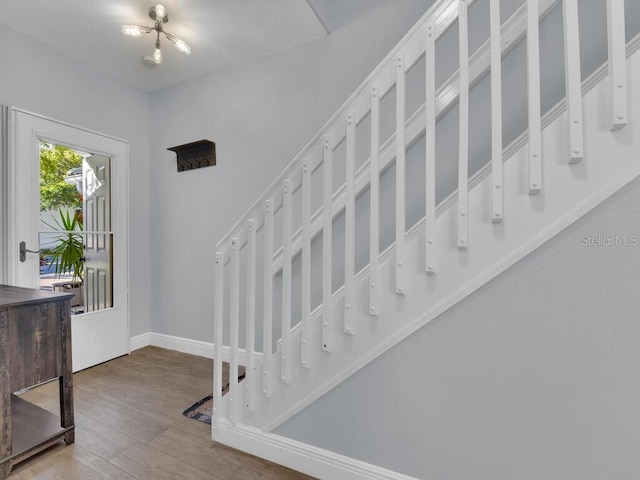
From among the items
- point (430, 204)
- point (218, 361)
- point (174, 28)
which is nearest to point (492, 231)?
point (430, 204)

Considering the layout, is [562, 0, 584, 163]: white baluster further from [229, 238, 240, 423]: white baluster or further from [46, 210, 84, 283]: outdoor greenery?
[46, 210, 84, 283]: outdoor greenery

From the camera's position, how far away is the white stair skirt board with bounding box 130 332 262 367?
269cm

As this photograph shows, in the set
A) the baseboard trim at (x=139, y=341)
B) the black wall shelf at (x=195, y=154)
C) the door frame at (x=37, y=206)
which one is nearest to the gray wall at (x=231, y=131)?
the black wall shelf at (x=195, y=154)

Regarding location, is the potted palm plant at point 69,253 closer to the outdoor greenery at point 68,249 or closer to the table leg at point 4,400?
the outdoor greenery at point 68,249

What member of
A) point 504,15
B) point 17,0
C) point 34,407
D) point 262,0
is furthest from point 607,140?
point 17,0

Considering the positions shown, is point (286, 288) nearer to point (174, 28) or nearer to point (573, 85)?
Result: point (573, 85)

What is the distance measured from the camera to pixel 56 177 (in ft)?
7.76

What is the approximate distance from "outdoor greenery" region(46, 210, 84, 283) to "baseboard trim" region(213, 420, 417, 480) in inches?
74.5

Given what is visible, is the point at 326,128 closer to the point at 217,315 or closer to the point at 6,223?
the point at 217,315

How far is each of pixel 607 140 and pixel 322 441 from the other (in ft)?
5.22

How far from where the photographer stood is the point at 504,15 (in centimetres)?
167

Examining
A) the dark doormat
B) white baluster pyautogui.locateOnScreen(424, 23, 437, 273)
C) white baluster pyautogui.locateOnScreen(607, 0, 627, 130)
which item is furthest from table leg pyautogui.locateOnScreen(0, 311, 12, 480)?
white baluster pyautogui.locateOnScreen(607, 0, 627, 130)

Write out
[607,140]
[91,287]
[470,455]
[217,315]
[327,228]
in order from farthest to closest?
[91,287] → [217,315] → [327,228] → [470,455] → [607,140]

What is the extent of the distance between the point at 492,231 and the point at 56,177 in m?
3.06
